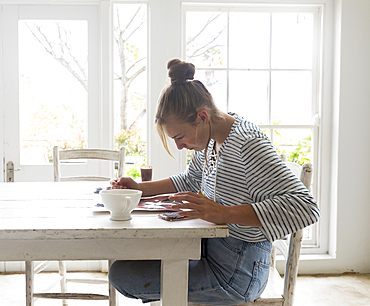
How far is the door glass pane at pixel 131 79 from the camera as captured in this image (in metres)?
2.94

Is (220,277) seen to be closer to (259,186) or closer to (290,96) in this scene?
(259,186)

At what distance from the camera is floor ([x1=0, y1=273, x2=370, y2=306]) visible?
2.45m

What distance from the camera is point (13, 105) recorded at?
9.56 ft

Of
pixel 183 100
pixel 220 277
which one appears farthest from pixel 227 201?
pixel 183 100

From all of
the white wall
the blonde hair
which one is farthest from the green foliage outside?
the blonde hair

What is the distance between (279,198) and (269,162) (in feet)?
0.38

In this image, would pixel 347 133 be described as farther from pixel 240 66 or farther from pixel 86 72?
pixel 86 72

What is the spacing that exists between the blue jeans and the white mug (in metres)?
0.28

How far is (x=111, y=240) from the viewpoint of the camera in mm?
1047

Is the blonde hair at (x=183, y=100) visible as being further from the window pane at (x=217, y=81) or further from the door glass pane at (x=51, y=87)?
the door glass pane at (x=51, y=87)

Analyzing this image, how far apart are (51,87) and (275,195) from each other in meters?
2.37

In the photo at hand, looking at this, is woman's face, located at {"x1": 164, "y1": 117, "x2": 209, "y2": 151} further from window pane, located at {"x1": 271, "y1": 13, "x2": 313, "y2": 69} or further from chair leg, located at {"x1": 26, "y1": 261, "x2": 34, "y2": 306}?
window pane, located at {"x1": 271, "y1": 13, "x2": 313, "y2": 69}

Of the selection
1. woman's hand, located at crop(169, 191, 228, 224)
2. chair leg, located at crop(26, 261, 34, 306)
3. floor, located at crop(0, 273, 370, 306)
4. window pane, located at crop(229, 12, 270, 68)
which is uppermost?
window pane, located at crop(229, 12, 270, 68)

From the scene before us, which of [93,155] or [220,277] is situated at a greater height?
[93,155]
